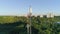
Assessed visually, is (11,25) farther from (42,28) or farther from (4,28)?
(42,28)

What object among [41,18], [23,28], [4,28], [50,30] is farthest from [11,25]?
[50,30]

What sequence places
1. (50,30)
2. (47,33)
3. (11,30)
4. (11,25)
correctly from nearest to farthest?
(47,33) < (50,30) < (11,30) < (11,25)

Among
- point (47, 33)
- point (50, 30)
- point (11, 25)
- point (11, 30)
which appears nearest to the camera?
point (47, 33)

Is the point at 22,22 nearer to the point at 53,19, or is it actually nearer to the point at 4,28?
the point at 4,28

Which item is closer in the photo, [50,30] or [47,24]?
[50,30]

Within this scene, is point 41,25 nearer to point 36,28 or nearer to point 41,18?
point 36,28

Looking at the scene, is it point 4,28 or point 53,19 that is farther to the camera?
point 53,19

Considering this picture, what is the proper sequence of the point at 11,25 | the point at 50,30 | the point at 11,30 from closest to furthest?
the point at 50,30
the point at 11,30
the point at 11,25

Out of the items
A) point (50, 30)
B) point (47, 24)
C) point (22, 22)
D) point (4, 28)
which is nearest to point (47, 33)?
point (50, 30)

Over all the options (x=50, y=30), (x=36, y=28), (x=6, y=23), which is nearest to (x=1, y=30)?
(x=6, y=23)
